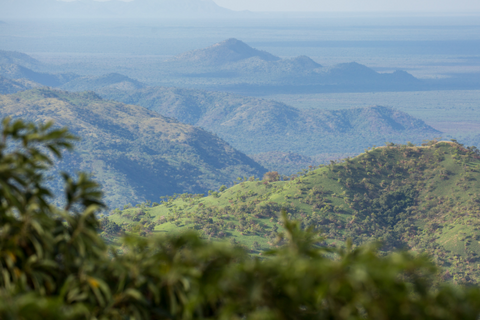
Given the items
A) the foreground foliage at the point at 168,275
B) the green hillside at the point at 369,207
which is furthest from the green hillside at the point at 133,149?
the foreground foliage at the point at 168,275

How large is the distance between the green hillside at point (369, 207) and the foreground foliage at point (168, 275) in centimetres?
3308

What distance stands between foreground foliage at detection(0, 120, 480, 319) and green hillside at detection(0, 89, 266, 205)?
9512 centimetres

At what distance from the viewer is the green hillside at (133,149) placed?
106938 millimetres

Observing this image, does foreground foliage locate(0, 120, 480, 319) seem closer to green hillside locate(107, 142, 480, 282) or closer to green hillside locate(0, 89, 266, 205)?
green hillside locate(107, 142, 480, 282)

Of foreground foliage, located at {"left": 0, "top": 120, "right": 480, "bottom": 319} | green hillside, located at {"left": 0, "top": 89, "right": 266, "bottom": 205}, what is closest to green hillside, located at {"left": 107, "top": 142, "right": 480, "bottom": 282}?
foreground foliage, located at {"left": 0, "top": 120, "right": 480, "bottom": 319}

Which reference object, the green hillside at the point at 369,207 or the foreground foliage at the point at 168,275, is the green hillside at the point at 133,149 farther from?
the foreground foliage at the point at 168,275

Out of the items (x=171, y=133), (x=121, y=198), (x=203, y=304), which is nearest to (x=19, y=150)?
(x=203, y=304)

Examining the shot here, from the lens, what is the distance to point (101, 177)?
102875 millimetres

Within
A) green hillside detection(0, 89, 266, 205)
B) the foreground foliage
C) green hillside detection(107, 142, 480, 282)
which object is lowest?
green hillside detection(0, 89, 266, 205)

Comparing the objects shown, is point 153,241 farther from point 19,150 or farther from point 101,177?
point 101,177

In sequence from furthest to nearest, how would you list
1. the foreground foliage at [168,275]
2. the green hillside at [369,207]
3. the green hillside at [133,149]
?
1. the green hillside at [133,149]
2. the green hillside at [369,207]
3. the foreground foliage at [168,275]

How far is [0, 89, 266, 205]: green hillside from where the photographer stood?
351 feet

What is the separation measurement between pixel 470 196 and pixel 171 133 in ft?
329

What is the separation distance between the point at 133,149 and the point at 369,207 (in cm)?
9028
